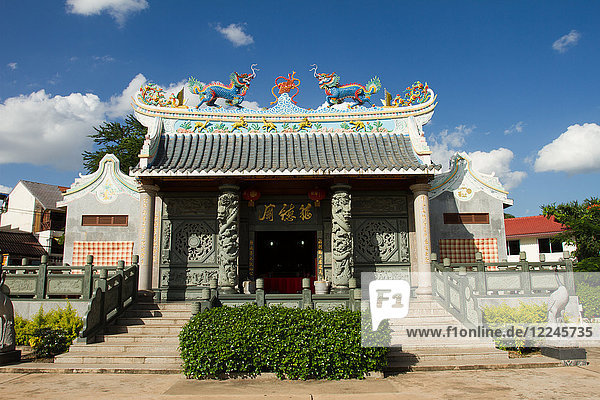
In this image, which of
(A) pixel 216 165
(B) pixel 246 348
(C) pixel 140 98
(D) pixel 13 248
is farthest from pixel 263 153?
(D) pixel 13 248

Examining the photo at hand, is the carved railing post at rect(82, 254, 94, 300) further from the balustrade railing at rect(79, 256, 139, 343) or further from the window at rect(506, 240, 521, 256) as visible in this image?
the window at rect(506, 240, 521, 256)

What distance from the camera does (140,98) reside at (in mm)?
12602

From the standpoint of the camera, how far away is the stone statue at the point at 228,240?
10.4m

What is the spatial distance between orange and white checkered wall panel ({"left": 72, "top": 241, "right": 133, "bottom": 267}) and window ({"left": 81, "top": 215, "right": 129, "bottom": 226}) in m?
0.57

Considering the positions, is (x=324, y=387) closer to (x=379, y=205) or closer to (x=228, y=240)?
(x=228, y=240)

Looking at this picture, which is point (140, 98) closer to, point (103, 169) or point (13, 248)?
point (103, 169)

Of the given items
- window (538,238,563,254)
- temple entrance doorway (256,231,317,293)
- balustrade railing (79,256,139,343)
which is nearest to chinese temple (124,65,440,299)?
balustrade railing (79,256,139,343)

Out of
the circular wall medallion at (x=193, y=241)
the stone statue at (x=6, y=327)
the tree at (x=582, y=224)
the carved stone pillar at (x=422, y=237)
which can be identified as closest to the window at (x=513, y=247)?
the tree at (x=582, y=224)

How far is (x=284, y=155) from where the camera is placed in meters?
11.6

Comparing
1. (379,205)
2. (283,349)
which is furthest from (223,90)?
(283,349)

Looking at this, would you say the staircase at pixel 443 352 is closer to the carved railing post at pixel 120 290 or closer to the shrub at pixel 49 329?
the carved railing post at pixel 120 290

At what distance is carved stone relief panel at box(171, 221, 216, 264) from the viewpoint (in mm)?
11492

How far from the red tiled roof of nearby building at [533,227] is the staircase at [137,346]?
71.9 feet

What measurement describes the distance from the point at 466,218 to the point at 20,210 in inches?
1108
